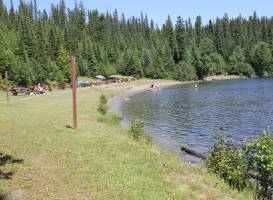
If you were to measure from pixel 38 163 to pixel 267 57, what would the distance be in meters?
174

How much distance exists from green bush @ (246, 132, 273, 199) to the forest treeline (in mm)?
81963

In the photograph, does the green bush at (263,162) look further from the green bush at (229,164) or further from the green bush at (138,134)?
the green bush at (138,134)

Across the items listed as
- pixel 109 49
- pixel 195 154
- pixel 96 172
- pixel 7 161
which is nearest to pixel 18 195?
pixel 96 172

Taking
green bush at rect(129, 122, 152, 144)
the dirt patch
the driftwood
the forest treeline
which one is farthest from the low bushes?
the forest treeline

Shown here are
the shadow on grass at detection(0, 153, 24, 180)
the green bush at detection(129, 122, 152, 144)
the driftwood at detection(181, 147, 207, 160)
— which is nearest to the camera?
the shadow on grass at detection(0, 153, 24, 180)

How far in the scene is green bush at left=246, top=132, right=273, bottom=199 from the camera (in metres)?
12.9

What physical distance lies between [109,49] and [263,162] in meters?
145

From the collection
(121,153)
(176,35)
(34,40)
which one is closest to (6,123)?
(121,153)

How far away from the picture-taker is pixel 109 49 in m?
156

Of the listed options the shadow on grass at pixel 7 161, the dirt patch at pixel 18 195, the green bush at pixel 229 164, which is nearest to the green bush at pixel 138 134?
the green bush at pixel 229 164

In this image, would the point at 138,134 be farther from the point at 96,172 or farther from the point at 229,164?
the point at 96,172

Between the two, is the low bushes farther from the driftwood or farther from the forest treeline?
the forest treeline

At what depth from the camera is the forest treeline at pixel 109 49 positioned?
113m

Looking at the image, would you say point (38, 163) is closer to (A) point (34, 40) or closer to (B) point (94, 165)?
(B) point (94, 165)
